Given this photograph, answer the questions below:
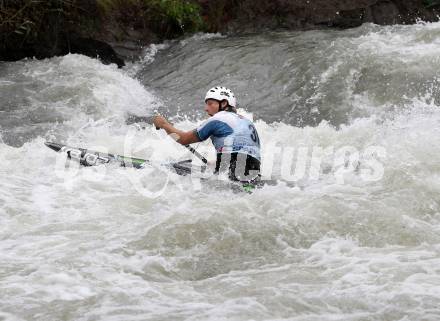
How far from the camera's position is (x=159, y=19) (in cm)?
1499

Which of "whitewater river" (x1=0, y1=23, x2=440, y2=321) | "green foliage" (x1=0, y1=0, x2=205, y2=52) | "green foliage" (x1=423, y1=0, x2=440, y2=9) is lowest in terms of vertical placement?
"whitewater river" (x1=0, y1=23, x2=440, y2=321)

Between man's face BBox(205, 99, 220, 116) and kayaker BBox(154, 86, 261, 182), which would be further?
man's face BBox(205, 99, 220, 116)

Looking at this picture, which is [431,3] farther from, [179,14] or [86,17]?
[86,17]

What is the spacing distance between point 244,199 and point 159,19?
969 centimetres

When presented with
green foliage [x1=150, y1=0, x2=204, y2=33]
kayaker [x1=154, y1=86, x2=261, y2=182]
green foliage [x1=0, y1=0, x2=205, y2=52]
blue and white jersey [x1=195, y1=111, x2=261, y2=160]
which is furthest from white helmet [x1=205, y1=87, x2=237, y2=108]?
green foliage [x1=150, y1=0, x2=204, y2=33]

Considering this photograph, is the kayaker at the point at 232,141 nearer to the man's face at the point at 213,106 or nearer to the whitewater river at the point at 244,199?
the man's face at the point at 213,106

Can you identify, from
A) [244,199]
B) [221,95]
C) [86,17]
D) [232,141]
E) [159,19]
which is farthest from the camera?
[159,19]

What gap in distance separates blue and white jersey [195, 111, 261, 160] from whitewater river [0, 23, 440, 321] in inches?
18.1

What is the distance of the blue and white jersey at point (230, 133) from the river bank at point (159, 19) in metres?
7.27

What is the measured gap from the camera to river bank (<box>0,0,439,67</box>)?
526 inches

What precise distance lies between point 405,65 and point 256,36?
446 centimetres

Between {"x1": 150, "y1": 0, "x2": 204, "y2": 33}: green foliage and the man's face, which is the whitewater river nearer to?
the man's face

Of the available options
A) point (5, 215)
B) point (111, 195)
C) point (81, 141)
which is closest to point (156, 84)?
point (81, 141)

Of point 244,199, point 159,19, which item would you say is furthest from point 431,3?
point 244,199
